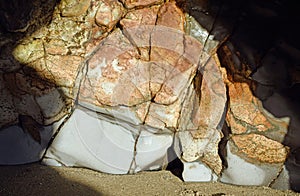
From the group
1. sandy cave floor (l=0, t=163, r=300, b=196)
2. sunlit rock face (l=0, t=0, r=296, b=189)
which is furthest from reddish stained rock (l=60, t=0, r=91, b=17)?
sandy cave floor (l=0, t=163, r=300, b=196)

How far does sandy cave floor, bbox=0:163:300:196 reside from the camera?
2125mm

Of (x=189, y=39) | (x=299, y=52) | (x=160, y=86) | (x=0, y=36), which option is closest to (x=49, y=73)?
(x=0, y=36)

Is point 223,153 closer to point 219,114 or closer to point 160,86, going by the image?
point 219,114

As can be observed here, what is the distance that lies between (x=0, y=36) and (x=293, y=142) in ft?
5.04

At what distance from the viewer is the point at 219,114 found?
2258 mm

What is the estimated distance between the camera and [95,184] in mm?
2195

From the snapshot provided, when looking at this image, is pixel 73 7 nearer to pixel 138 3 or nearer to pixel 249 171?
pixel 138 3

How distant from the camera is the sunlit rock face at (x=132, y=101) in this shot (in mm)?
2188

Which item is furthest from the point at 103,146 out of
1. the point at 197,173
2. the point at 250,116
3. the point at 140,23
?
the point at 250,116

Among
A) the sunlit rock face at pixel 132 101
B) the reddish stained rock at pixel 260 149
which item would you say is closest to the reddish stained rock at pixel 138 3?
the sunlit rock face at pixel 132 101

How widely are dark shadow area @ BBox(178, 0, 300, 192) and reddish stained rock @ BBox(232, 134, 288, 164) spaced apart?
1.8 inches

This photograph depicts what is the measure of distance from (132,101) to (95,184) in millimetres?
452

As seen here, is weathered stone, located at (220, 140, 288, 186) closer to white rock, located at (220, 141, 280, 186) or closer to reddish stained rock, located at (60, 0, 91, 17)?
white rock, located at (220, 141, 280, 186)

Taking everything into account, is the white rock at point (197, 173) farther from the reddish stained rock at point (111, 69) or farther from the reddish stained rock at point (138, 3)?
the reddish stained rock at point (138, 3)
